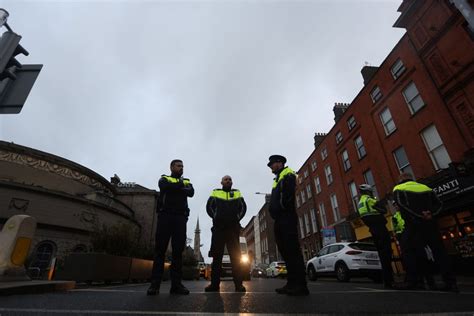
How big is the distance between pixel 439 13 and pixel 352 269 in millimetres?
13623

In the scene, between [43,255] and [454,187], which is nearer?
[454,187]

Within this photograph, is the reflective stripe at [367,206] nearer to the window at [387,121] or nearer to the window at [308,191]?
the window at [387,121]

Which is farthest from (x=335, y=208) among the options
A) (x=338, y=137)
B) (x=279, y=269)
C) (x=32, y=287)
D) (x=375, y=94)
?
(x=32, y=287)

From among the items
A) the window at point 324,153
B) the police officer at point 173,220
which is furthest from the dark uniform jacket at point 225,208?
the window at point 324,153

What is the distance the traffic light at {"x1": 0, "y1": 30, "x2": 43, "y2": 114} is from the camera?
354 centimetres

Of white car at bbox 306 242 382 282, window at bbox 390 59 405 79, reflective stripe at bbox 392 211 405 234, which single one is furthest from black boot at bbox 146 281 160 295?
window at bbox 390 59 405 79

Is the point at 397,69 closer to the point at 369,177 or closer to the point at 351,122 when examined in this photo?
the point at 351,122

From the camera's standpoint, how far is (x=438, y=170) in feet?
38.1

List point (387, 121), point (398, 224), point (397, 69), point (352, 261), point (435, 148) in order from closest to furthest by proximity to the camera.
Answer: point (398, 224) < point (352, 261) < point (435, 148) < point (397, 69) < point (387, 121)

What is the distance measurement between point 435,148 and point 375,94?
6464mm

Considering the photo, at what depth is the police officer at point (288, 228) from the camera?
11.6 ft

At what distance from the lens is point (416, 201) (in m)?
4.59

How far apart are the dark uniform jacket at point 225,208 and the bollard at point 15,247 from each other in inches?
155

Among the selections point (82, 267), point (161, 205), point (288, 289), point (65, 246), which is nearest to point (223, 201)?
point (161, 205)
